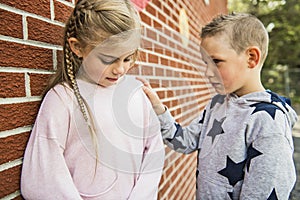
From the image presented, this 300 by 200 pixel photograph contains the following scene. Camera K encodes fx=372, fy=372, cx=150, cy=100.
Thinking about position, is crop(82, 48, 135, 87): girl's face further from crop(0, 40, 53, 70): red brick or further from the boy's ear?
the boy's ear

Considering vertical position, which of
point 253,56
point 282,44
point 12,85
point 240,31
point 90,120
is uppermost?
point 282,44

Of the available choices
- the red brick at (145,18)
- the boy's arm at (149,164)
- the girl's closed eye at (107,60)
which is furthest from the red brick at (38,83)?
the red brick at (145,18)

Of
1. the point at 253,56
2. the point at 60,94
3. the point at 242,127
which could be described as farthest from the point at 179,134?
the point at 60,94

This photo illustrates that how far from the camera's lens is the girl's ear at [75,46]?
4.49 feet

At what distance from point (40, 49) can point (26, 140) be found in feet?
1.09

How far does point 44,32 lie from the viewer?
1.38 m

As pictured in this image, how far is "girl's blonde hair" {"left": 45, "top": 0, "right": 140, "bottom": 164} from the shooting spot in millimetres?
1324

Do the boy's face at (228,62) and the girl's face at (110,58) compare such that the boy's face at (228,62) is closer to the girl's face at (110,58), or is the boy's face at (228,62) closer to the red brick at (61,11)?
the girl's face at (110,58)

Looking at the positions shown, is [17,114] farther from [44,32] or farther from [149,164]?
[149,164]

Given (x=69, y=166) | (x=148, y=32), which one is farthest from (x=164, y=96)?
(x=69, y=166)

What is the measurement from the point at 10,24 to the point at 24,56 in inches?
4.7

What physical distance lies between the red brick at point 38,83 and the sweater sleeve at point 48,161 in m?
0.07

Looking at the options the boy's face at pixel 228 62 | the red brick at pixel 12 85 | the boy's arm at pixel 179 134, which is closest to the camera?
the red brick at pixel 12 85

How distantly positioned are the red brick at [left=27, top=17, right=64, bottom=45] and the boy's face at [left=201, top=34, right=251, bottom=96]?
0.73 meters
